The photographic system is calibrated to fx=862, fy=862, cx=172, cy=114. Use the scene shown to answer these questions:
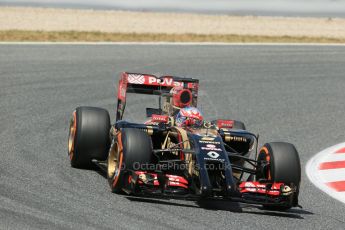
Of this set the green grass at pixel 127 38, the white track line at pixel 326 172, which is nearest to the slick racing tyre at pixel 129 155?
the white track line at pixel 326 172

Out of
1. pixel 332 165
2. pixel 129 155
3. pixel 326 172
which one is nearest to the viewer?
pixel 129 155

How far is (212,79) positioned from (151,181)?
36.9 feet

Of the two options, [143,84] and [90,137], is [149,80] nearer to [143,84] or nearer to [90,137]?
[143,84]

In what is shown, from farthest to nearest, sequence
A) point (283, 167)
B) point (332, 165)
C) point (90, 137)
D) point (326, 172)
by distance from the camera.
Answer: point (332, 165) < point (326, 172) < point (90, 137) < point (283, 167)

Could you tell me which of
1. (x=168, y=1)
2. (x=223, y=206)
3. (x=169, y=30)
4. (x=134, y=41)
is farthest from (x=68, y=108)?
(x=168, y=1)

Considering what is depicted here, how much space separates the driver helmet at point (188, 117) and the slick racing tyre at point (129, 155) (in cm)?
104

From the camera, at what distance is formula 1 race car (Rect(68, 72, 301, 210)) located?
940 centimetres

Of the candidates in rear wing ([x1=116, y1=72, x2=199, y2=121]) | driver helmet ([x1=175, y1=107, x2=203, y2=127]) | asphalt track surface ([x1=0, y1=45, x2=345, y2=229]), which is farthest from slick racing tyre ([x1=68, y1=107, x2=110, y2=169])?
rear wing ([x1=116, y1=72, x2=199, y2=121])

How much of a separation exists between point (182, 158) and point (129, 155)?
88cm

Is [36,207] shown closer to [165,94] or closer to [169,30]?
[165,94]

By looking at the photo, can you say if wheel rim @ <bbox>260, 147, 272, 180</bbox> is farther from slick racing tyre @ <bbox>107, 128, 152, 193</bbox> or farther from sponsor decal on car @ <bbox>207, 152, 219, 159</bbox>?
slick racing tyre @ <bbox>107, 128, 152, 193</bbox>

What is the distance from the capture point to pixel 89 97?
17.7 meters

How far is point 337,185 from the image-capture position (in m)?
11.4

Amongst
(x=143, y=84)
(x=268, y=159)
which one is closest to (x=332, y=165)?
(x=268, y=159)
